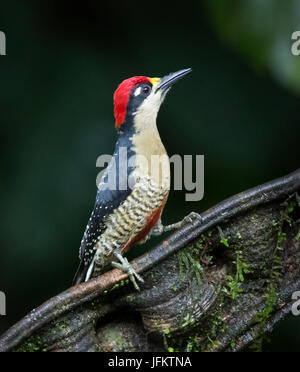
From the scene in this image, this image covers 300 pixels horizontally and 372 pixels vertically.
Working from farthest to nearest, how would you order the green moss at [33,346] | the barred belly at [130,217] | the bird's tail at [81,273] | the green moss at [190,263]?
the bird's tail at [81,273] → the barred belly at [130,217] → the green moss at [190,263] → the green moss at [33,346]

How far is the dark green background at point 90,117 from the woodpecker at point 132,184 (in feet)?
2.43

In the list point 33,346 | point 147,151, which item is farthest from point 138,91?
point 33,346

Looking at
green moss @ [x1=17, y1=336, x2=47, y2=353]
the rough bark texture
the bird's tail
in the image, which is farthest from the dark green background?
green moss @ [x1=17, y1=336, x2=47, y2=353]

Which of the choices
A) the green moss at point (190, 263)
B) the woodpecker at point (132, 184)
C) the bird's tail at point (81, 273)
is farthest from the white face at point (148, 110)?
the green moss at point (190, 263)

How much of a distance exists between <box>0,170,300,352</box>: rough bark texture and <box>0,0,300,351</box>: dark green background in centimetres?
134

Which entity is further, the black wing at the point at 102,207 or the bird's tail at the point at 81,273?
the bird's tail at the point at 81,273

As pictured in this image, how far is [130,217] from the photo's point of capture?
270cm

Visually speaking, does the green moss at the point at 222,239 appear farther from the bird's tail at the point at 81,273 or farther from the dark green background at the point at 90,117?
the dark green background at the point at 90,117

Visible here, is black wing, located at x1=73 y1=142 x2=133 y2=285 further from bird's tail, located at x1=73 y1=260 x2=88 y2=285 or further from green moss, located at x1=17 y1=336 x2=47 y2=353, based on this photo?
green moss, located at x1=17 y1=336 x2=47 y2=353

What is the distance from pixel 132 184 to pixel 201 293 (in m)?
0.77

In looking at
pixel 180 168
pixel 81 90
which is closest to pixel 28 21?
pixel 81 90

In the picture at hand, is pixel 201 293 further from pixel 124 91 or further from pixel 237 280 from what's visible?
pixel 124 91

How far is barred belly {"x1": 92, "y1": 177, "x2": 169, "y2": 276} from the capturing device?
266 cm

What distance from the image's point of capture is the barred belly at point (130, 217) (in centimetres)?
266
